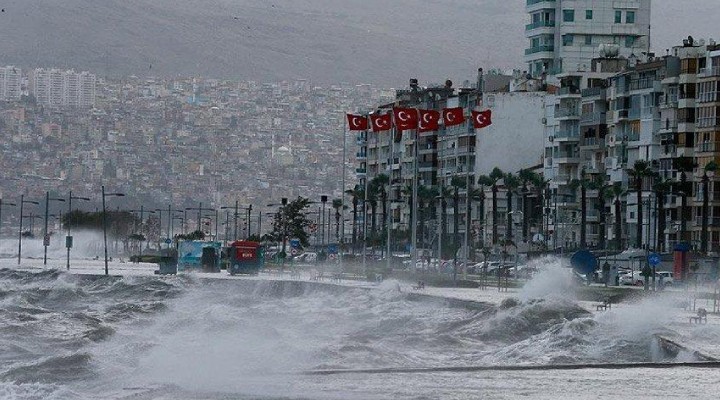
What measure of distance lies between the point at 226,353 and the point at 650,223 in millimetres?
77663

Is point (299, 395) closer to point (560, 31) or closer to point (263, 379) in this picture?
point (263, 379)

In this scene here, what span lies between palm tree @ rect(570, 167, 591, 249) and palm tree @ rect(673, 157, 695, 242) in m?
6.79

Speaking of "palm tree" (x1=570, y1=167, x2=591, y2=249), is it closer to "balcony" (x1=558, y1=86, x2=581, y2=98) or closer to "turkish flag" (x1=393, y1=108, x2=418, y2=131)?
"balcony" (x1=558, y1=86, x2=581, y2=98)

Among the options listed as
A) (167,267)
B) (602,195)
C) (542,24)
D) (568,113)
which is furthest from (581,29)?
(167,267)

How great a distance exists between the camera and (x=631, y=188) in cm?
12475

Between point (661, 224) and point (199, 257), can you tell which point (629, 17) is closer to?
point (199, 257)

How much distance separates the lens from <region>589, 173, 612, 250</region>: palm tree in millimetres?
124625

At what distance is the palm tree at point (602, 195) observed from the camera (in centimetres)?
12462

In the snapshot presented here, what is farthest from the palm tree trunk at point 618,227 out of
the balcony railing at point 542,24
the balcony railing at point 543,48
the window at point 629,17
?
the window at point 629,17

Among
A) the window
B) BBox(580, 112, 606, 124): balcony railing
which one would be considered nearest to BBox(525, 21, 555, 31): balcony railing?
the window

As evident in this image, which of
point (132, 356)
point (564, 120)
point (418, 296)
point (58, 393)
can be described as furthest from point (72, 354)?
point (564, 120)

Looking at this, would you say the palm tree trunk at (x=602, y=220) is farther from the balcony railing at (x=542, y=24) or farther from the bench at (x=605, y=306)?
the bench at (x=605, y=306)

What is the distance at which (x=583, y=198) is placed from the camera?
125 meters

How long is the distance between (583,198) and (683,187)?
33.3ft
